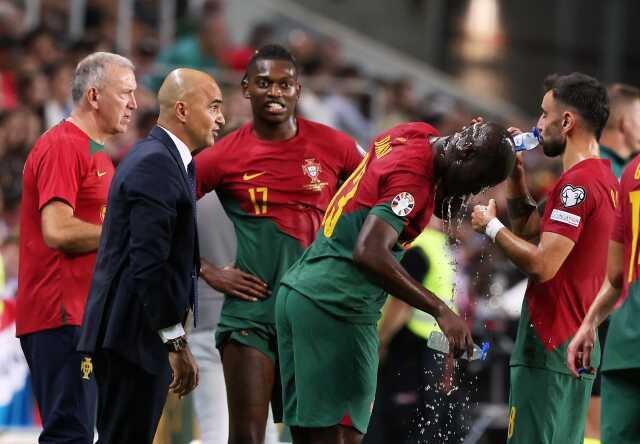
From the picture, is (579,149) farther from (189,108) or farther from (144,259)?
(144,259)

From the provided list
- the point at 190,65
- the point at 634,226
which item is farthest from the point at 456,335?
the point at 190,65

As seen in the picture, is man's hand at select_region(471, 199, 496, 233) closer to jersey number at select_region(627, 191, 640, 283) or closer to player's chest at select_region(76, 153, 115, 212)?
jersey number at select_region(627, 191, 640, 283)

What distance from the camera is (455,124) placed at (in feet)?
50.3

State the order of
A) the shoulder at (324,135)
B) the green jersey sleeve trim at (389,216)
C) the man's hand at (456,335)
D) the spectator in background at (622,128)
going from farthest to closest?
the spectator in background at (622,128) < the shoulder at (324,135) < the green jersey sleeve trim at (389,216) < the man's hand at (456,335)

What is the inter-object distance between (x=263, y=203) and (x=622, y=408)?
2.17m

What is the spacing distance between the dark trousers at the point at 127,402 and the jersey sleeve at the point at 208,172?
1.58 meters

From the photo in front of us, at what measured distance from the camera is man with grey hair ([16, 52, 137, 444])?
5957 millimetres

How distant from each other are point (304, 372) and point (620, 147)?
3.22m

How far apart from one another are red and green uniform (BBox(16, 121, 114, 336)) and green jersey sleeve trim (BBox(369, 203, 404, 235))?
157 centimetres

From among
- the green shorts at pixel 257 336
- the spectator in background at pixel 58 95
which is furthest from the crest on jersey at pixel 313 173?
the spectator in background at pixel 58 95

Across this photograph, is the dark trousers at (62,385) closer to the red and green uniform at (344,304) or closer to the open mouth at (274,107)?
the red and green uniform at (344,304)

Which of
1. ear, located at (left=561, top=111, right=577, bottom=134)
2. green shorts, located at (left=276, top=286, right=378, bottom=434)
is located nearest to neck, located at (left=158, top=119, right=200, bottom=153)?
green shorts, located at (left=276, top=286, right=378, bottom=434)

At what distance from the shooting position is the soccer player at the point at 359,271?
5211 mm

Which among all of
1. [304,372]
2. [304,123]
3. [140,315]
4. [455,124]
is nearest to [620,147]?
[304,123]
